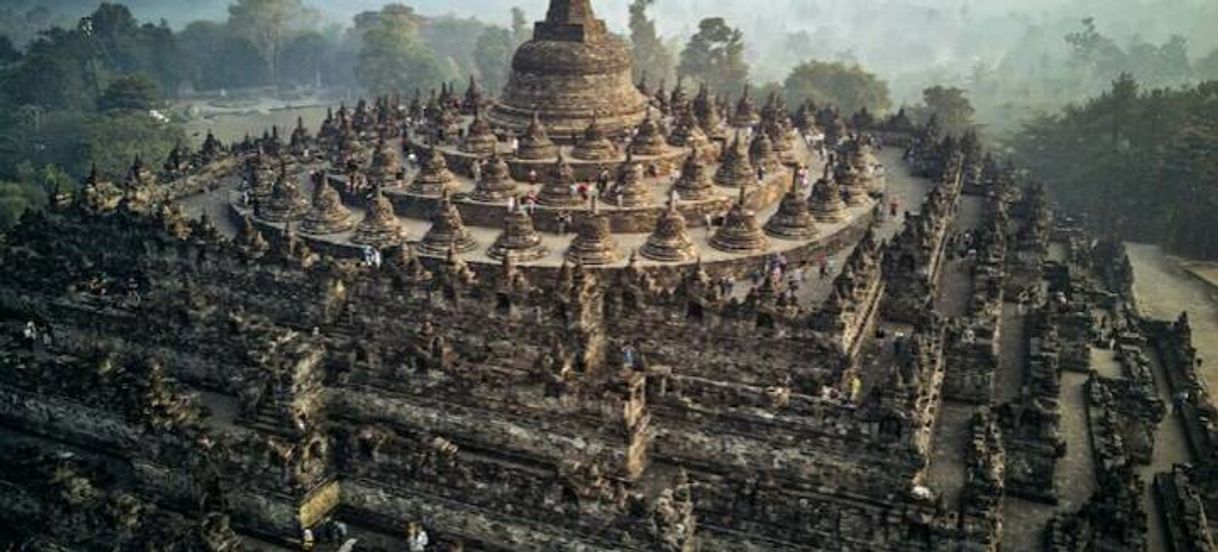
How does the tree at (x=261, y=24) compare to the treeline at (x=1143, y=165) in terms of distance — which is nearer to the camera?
the treeline at (x=1143, y=165)

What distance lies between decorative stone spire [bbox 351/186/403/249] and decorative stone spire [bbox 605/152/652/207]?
277 inches

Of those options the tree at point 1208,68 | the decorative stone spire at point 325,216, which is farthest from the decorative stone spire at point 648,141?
the tree at point 1208,68

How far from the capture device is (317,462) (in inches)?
771

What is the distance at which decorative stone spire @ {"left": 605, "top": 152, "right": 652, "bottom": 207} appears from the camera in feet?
108

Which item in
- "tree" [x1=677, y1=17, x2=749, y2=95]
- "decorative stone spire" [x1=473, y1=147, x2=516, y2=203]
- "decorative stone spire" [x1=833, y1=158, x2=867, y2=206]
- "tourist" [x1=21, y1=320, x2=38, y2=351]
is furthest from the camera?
"tree" [x1=677, y1=17, x2=749, y2=95]

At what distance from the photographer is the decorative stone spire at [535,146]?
1433 inches

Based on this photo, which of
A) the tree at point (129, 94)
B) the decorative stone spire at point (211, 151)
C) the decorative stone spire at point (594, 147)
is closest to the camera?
the decorative stone spire at point (594, 147)

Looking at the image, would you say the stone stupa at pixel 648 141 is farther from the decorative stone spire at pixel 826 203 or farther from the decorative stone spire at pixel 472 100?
the decorative stone spire at pixel 472 100

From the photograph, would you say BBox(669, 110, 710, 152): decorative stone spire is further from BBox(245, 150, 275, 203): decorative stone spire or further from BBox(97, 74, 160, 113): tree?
BBox(97, 74, 160, 113): tree

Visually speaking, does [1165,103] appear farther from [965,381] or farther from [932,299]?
[965,381]

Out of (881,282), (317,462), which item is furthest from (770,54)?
(317,462)

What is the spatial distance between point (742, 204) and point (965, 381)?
903cm

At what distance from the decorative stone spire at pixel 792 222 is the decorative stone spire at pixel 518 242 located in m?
7.82

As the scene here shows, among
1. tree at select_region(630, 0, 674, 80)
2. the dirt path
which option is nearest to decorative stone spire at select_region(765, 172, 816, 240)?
the dirt path
